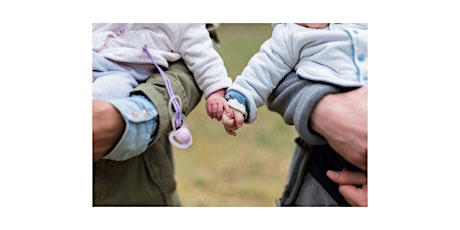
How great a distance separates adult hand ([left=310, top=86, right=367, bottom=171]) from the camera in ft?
2.64

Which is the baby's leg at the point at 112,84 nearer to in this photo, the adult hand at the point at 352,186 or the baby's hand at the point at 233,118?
the baby's hand at the point at 233,118

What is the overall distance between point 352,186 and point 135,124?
13.6 inches

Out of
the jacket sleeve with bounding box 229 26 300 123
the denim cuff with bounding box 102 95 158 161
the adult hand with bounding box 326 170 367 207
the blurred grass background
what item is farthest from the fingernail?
the blurred grass background

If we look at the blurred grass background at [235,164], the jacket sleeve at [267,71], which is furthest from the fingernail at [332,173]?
the blurred grass background at [235,164]

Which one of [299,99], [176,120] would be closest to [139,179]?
[176,120]

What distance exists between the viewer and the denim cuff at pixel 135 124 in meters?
0.77

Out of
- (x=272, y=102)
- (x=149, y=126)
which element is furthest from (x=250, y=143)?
(x=149, y=126)

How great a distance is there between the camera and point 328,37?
2.77 feet

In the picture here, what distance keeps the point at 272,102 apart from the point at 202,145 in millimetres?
718

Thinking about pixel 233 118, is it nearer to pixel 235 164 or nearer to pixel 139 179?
pixel 139 179

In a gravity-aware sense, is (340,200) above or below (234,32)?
below

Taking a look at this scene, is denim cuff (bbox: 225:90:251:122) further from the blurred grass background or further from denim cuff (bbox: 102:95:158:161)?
the blurred grass background

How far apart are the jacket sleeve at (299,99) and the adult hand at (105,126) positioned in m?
0.24
